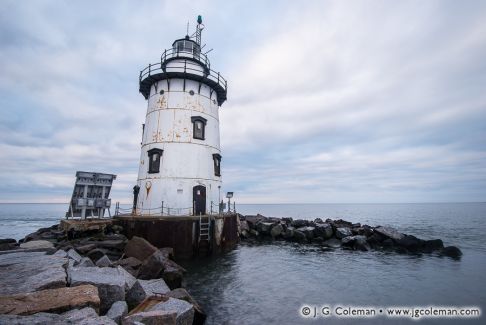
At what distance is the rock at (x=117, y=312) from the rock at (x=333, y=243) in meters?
21.8

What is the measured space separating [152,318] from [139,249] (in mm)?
8293

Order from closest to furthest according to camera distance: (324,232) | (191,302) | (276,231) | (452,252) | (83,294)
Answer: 1. (83,294)
2. (191,302)
3. (452,252)
4. (324,232)
5. (276,231)

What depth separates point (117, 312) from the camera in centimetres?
597

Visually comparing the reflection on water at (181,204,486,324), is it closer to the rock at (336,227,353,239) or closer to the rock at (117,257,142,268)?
the rock at (117,257,142,268)

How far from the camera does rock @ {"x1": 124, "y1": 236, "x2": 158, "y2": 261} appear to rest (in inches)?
517

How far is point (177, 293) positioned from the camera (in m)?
8.46

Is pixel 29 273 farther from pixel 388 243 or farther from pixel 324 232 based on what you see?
pixel 388 243

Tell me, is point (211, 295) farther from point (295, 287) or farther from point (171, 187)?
point (171, 187)

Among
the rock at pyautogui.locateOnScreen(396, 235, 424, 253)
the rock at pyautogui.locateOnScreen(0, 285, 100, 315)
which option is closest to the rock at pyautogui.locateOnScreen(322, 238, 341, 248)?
the rock at pyautogui.locateOnScreen(396, 235, 424, 253)

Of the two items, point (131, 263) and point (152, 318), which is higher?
point (131, 263)

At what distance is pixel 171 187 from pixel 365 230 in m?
19.9

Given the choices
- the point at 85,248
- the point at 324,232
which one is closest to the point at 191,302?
the point at 85,248

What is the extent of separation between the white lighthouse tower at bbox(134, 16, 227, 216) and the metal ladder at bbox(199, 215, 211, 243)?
2008 millimetres

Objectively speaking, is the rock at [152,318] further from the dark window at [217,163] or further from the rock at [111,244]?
the dark window at [217,163]
